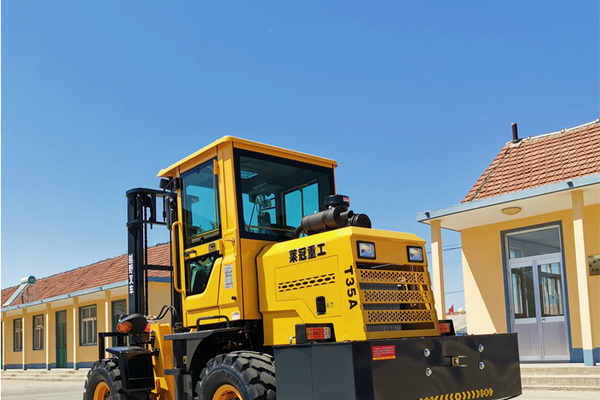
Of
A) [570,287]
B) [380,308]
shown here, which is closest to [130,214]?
[380,308]

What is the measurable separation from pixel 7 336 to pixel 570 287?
1194 inches

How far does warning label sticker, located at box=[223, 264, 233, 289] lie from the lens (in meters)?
6.27

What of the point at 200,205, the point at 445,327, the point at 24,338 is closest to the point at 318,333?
the point at 445,327

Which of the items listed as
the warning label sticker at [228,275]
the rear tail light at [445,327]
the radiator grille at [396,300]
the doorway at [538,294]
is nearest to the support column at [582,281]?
the doorway at [538,294]

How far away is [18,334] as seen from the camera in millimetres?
33844

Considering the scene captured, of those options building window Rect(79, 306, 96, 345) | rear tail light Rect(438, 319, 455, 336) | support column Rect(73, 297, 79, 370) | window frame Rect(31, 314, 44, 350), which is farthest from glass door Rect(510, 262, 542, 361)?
window frame Rect(31, 314, 44, 350)

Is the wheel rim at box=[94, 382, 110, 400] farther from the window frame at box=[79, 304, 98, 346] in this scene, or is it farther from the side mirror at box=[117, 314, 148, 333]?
the window frame at box=[79, 304, 98, 346]

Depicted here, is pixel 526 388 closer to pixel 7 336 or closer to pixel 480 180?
pixel 480 180

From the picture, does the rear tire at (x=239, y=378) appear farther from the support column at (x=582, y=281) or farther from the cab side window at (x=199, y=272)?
the support column at (x=582, y=281)

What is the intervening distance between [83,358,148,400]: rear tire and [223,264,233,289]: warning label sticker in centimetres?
185

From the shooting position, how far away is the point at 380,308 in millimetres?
5555

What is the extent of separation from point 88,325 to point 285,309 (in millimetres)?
23378

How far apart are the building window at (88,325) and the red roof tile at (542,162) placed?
17868mm

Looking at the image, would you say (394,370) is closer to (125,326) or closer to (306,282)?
(306,282)
